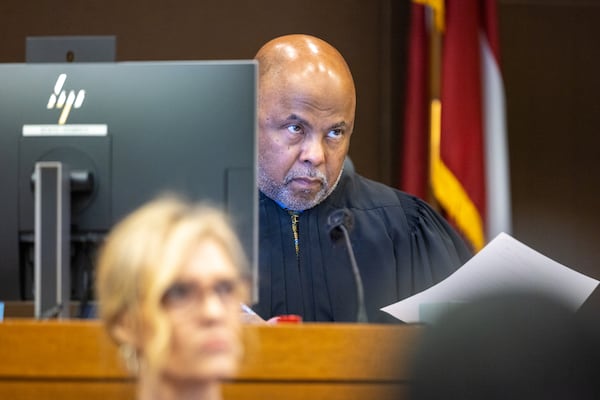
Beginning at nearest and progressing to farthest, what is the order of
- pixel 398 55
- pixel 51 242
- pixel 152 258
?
pixel 152 258
pixel 51 242
pixel 398 55

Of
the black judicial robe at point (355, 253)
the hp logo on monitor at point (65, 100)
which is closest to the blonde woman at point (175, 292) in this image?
the hp logo on monitor at point (65, 100)

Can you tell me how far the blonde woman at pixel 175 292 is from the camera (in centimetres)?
102

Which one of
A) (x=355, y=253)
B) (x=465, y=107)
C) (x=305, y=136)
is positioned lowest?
(x=355, y=253)

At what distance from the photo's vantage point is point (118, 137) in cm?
179

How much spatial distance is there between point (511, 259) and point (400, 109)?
2810mm

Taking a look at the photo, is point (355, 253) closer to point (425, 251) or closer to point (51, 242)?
point (425, 251)

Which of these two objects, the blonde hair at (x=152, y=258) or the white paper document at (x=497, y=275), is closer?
the blonde hair at (x=152, y=258)

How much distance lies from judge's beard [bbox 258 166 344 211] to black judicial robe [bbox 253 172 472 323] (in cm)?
3

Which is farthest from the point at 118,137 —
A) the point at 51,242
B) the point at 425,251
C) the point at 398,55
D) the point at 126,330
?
the point at 398,55

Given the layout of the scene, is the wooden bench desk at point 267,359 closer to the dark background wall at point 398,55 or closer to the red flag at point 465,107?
the red flag at point 465,107

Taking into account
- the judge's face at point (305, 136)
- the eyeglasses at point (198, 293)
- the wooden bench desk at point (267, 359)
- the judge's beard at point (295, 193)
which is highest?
the judge's face at point (305, 136)

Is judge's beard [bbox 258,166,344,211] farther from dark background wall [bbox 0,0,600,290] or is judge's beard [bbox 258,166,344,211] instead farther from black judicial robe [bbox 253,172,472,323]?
dark background wall [bbox 0,0,600,290]

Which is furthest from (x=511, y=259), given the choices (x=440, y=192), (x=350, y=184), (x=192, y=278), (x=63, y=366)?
(x=440, y=192)

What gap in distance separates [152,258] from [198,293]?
0.06 meters
